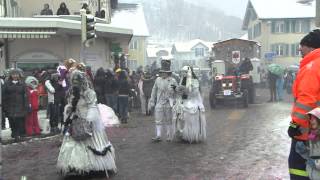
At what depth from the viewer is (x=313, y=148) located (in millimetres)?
4977

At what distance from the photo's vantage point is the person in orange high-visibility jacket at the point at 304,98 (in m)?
4.93

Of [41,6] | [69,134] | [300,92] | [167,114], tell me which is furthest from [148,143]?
[41,6]

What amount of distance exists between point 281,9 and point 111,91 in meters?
44.3

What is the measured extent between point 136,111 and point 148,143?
9.22 m

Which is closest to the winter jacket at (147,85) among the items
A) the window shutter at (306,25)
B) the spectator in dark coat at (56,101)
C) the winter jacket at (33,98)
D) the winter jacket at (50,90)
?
the spectator in dark coat at (56,101)

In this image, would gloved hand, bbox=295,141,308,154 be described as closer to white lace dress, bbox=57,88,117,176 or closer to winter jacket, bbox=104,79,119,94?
white lace dress, bbox=57,88,117,176

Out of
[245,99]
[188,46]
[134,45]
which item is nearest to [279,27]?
[134,45]

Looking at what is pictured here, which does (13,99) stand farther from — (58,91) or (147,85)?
(147,85)

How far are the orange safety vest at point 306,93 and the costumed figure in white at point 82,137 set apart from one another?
11.9ft

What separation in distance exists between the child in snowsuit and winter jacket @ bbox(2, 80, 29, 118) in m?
8.77

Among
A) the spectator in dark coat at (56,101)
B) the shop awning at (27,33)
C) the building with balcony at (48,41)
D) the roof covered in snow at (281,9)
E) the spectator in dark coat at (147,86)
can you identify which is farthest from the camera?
the roof covered in snow at (281,9)

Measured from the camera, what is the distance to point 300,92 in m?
5.00

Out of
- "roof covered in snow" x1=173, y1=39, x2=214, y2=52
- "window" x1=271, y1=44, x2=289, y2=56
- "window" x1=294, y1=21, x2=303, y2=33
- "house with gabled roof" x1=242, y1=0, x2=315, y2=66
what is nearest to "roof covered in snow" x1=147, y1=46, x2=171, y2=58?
"roof covered in snow" x1=173, y1=39, x2=214, y2=52

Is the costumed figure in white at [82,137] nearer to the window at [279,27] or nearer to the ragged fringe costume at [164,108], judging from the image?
the ragged fringe costume at [164,108]
